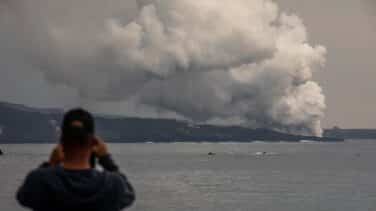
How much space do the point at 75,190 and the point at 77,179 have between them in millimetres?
81

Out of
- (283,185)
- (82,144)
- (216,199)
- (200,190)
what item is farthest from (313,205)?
(82,144)

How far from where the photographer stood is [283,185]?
347 ft

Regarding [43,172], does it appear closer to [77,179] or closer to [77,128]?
[77,179]

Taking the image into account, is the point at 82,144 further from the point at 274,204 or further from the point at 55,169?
the point at 274,204

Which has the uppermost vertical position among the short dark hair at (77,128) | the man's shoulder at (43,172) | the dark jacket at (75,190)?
the short dark hair at (77,128)

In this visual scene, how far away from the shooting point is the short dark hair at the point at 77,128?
6.18m

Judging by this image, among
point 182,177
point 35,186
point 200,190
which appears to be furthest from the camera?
point 182,177

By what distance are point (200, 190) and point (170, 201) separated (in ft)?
50.7

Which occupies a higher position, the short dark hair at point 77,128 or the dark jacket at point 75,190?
the short dark hair at point 77,128

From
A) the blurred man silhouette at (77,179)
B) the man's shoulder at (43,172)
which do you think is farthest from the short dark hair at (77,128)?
the man's shoulder at (43,172)

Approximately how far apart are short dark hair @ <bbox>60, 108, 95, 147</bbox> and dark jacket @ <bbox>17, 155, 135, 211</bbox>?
0.19 m

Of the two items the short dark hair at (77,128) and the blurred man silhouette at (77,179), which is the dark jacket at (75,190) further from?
the short dark hair at (77,128)

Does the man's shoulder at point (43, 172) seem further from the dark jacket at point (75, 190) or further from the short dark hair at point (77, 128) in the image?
the short dark hair at point (77, 128)

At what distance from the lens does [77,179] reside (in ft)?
20.4
